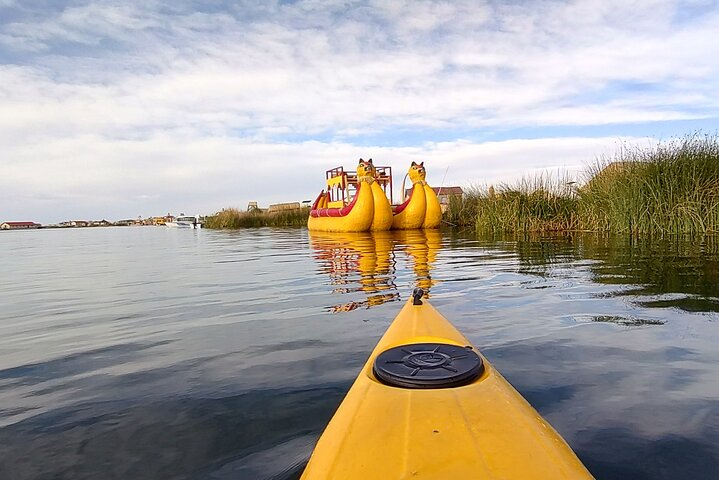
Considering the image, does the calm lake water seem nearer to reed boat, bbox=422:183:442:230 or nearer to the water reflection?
the water reflection

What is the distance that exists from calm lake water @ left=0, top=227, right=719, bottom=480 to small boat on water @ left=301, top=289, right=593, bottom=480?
22.8 inches

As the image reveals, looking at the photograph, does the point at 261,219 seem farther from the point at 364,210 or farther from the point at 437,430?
the point at 437,430

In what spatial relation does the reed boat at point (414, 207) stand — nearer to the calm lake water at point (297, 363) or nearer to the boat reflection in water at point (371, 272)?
the boat reflection in water at point (371, 272)

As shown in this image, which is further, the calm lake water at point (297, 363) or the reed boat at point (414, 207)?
the reed boat at point (414, 207)

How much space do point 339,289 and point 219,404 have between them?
3.51m

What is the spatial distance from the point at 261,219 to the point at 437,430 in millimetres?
38019

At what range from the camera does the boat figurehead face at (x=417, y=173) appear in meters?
22.0

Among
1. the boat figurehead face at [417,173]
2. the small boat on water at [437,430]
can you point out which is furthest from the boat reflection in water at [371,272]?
the boat figurehead face at [417,173]

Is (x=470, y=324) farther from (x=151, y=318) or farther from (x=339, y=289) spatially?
(x=151, y=318)

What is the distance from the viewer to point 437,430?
1362 mm

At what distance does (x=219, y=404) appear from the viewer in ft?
8.66

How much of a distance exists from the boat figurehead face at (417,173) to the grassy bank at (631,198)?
18.4 ft

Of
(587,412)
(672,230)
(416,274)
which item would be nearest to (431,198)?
(672,230)

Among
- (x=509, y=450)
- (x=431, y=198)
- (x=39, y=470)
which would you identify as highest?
(x=431, y=198)
